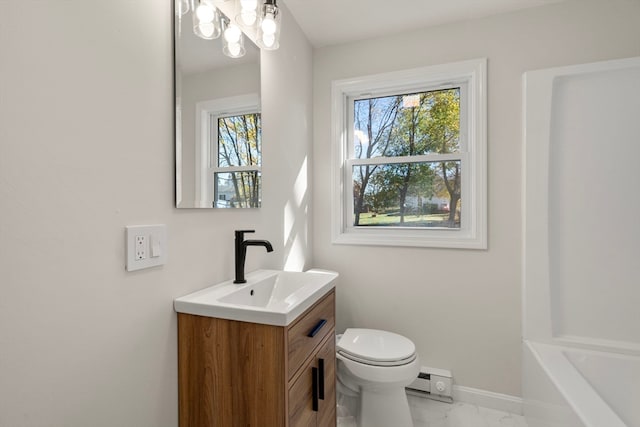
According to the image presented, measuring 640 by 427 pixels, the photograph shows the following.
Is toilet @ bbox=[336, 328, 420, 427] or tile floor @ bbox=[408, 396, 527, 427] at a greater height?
toilet @ bbox=[336, 328, 420, 427]

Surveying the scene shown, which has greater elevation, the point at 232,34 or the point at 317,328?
the point at 232,34

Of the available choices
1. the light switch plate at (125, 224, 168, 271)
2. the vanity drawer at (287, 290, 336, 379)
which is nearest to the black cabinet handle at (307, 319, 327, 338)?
the vanity drawer at (287, 290, 336, 379)

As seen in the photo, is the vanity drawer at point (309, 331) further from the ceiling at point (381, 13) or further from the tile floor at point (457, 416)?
the ceiling at point (381, 13)

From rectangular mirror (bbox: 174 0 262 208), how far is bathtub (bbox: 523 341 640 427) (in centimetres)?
155

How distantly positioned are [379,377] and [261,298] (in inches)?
27.8

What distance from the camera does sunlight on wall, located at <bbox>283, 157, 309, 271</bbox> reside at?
1.82m

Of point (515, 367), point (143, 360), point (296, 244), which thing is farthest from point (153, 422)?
point (515, 367)

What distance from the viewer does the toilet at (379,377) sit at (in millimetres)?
1508

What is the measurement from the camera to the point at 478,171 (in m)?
1.90

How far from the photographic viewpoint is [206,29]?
1.15 metres

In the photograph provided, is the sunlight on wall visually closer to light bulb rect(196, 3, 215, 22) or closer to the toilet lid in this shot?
the toilet lid

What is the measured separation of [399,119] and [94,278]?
1.98m

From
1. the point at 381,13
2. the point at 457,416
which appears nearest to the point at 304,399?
the point at 457,416

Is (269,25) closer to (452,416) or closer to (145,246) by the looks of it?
(145,246)
